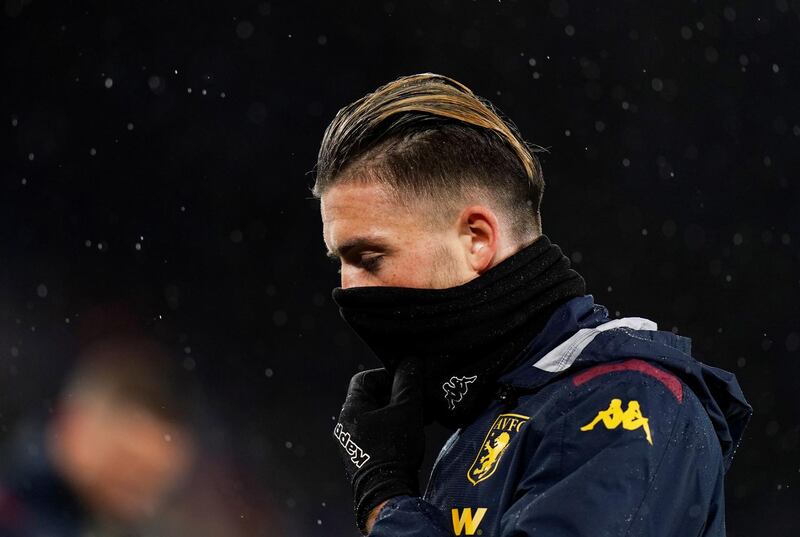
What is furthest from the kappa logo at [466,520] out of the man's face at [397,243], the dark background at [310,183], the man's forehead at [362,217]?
the dark background at [310,183]

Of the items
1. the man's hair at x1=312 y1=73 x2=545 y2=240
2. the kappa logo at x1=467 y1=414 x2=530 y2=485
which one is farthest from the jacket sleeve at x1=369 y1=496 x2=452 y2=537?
the man's hair at x1=312 y1=73 x2=545 y2=240

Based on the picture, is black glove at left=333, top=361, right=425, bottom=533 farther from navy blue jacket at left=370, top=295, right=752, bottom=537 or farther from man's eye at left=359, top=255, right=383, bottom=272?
man's eye at left=359, top=255, right=383, bottom=272

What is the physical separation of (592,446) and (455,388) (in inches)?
16.0

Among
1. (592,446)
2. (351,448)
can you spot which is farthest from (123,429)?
(592,446)

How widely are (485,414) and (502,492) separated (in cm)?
24

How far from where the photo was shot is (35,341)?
25.4ft

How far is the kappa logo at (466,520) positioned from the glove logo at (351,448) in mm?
204

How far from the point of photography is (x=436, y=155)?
192 centimetres

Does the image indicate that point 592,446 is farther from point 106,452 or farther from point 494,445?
point 106,452

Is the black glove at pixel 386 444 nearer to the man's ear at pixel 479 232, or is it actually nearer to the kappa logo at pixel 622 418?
the man's ear at pixel 479 232

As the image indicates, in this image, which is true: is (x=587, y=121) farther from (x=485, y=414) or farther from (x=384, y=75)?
(x=485, y=414)

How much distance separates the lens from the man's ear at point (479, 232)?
1.88 m

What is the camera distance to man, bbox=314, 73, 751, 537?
1576 millimetres

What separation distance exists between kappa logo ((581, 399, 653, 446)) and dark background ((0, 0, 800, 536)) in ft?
13.4
